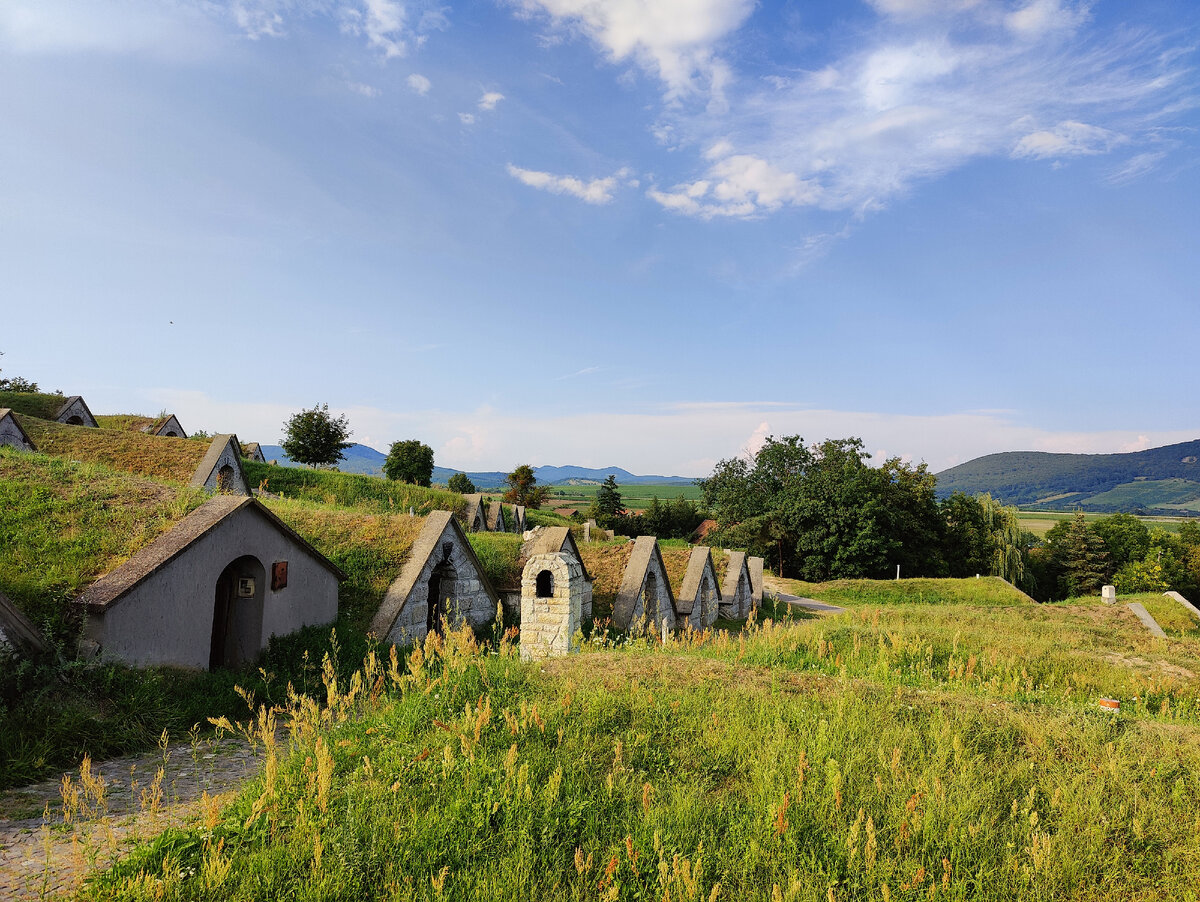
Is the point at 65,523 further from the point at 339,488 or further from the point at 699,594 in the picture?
the point at 339,488

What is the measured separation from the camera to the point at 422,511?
98.5 feet

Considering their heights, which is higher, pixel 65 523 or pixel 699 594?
pixel 65 523

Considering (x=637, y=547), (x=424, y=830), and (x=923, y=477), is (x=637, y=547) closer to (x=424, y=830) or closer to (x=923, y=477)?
(x=424, y=830)

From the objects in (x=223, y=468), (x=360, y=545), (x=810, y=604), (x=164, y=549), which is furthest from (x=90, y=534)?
(x=810, y=604)

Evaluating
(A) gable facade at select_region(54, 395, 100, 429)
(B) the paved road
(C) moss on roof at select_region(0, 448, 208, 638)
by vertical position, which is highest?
(A) gable facade at select_region(54, 395, 100, 429)

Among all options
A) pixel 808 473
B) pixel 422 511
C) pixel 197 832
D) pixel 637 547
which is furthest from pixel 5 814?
pixel 808 473

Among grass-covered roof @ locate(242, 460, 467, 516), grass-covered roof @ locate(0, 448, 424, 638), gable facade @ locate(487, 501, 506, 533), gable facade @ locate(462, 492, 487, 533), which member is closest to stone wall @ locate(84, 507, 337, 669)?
grass-covered roof @ locate(0, 448, 424, 638)

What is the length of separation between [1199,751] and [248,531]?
1269 cm

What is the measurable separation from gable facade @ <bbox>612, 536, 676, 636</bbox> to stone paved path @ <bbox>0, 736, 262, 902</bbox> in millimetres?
10421

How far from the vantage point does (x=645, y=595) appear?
18.3 meters

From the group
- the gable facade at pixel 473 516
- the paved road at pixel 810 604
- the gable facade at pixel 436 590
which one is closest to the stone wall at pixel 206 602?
the gable facade at pixel 436 590

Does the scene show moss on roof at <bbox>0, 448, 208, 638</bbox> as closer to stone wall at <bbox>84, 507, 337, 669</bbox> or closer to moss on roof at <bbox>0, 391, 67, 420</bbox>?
stone wall at <bbox>84, 507, 337, 669</bbox>

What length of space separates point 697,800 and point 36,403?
3735cm

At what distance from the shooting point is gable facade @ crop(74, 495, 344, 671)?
26.9ft
